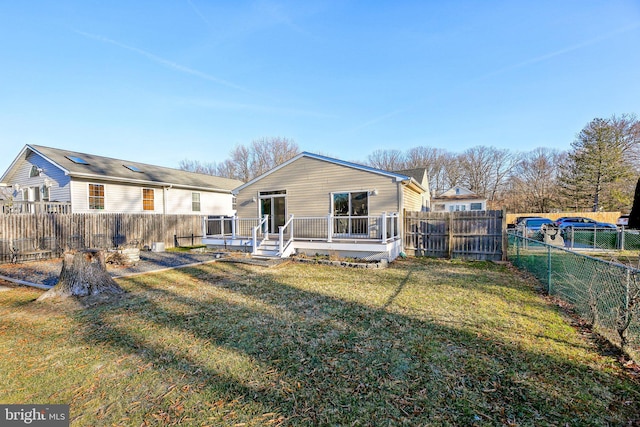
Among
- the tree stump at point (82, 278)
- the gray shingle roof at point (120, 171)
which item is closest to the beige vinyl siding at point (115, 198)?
the gray shingle roof at point (120, 171)

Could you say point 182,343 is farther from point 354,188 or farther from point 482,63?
point 482,63

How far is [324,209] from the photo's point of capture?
1180cm

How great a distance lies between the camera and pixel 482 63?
13.5 meters

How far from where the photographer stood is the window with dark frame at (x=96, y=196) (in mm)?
13764

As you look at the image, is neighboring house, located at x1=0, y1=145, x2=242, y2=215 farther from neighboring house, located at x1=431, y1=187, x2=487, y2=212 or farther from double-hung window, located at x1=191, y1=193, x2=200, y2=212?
neighboring house, located at x1=431, y1=187, x2=487, y2=212

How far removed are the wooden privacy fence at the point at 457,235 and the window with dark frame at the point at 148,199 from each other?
14.3m

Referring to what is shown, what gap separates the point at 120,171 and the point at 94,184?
1745mm

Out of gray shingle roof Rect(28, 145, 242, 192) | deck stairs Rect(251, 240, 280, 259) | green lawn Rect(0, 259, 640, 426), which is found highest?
gray shingle roof Rect(28, 145, 242, 192)

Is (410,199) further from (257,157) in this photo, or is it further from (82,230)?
(257,157)

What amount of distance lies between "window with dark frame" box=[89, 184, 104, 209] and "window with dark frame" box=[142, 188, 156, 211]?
205 cm

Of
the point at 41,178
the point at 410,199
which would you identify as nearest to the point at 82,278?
the point at 410,199

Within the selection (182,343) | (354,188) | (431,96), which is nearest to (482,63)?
(431,96)

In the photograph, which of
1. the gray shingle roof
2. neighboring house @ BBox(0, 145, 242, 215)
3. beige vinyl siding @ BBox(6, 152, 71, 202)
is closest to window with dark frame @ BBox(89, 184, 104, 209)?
neighboring house @ BBox(0, 145, 242, 215)

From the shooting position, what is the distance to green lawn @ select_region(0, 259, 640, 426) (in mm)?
2297
